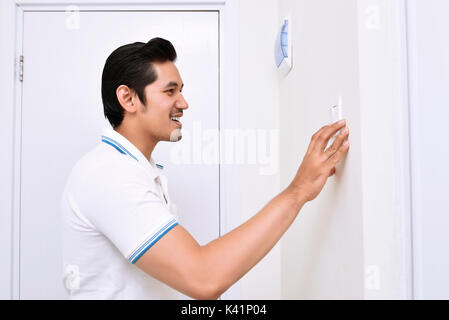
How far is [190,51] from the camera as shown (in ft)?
5.03

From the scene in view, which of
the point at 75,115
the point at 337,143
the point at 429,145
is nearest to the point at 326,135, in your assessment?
the point at 337,143

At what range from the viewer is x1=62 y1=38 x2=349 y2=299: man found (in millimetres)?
709

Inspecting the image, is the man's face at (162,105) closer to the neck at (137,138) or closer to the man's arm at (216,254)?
the neck at (137,138)

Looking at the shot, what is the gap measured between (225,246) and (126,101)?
487 mm

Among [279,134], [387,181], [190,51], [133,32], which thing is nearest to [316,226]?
[387,181]

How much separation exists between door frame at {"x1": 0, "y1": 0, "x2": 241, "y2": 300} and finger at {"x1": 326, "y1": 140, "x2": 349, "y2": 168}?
2.33 ft

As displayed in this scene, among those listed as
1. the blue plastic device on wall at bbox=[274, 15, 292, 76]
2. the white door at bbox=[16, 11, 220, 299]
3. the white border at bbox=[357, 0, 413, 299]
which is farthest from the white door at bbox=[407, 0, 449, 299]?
the white door at bbox=[16, 11, 220, 299]

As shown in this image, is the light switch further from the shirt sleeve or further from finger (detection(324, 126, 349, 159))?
the shirt sleeve

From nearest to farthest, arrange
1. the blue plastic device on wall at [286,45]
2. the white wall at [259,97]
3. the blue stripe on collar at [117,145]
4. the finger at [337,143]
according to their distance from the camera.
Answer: the finger at [337,143], the blue stripe on collar at [117,145], the blue plastic device on wall at [286,45], the white wall at [259,97]

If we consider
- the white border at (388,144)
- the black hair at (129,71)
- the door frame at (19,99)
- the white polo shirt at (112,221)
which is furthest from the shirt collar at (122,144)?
the door frame at (19,99)

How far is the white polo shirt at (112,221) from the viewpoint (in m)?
0.74

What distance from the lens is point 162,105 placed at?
1.01 metres

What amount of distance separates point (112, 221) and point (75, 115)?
2.91ft

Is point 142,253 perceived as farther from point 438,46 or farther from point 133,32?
point 133,32
